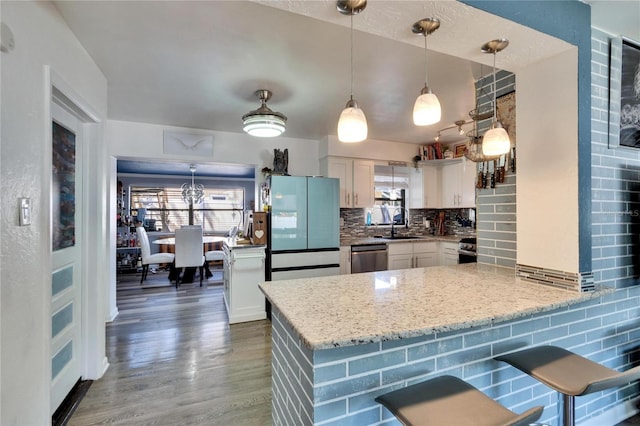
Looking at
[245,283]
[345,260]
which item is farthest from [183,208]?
[345,260]

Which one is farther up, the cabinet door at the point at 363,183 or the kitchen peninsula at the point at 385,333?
the cabinet door at the point at 363,183

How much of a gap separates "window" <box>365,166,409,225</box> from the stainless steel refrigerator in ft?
4.18

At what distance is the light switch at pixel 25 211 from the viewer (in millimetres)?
1249

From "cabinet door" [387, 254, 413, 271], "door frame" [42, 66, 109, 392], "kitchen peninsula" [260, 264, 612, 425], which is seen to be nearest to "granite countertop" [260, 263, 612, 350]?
"kitchen peninsula" [260, 264, 612, 425]

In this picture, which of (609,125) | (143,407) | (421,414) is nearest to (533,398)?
(421,414)

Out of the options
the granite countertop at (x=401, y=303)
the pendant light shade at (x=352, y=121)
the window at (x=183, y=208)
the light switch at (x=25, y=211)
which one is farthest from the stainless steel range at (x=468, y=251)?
the window at (x=183, y=208)

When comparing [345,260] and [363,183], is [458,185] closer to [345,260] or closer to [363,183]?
[363,183]

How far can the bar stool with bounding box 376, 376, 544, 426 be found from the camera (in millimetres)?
862

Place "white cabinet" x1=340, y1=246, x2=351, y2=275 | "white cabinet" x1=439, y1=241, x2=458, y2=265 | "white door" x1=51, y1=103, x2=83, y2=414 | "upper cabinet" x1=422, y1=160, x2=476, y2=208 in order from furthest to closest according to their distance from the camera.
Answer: "upper cabinet" x1=422, y1=160, x2=476, y2=208, "white cabinet" x1=439, y1=241, x2=458, y2=265, "white cabinet" x1=340, y1=246, x2=351, y2=275, "white door" x1=51, y1=103, x2=83, y2=414

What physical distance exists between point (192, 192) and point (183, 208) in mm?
1027

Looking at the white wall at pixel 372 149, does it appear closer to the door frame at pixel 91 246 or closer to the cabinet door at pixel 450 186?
the cabinet door at pixel 450 186

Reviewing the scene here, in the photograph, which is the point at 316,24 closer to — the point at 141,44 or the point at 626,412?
the point at 141,44

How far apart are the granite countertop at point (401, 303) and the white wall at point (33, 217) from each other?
40.3 inches

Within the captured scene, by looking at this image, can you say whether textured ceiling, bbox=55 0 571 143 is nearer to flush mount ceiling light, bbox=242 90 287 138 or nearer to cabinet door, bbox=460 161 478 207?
flush mount ceiling light, bbox=242 90 287 138
